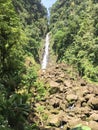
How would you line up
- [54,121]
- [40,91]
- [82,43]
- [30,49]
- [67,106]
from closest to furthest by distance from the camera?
[54,121], [67,106], [40,91], [82,43], [30,49]

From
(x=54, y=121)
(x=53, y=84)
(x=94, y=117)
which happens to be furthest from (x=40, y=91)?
(x=94, y=117)

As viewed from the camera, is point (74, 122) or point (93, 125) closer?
point (93, 125)

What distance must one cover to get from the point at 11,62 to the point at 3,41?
2.12 meters

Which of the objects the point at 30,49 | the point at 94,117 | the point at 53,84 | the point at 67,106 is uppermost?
the point at 30,49

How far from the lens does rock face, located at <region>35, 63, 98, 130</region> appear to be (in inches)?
1120

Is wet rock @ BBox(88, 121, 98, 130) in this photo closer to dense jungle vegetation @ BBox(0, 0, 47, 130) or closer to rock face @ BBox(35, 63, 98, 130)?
rock face @ BBox(35, 63, 98, 130)

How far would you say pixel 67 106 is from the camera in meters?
34.5

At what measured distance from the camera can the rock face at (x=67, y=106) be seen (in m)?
28.5

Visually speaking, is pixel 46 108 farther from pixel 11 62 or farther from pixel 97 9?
pixel 97 9

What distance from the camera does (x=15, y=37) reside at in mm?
31031

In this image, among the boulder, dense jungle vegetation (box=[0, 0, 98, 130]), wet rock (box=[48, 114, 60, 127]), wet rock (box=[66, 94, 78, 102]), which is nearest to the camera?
dense jungle vegetation (box=[0, 0, 98, 130])

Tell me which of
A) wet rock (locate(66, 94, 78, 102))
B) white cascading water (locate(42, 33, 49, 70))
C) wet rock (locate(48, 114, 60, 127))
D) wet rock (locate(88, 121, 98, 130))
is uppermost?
white cascading water (locate(42, 33, 49, 70))

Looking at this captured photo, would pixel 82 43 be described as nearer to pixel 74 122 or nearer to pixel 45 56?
pixel 45 56

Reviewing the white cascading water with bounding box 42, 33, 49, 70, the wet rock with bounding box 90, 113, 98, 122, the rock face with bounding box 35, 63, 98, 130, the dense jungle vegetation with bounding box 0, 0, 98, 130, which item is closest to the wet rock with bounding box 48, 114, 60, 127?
the rock face with bounding box 35, 63, 98, 130
